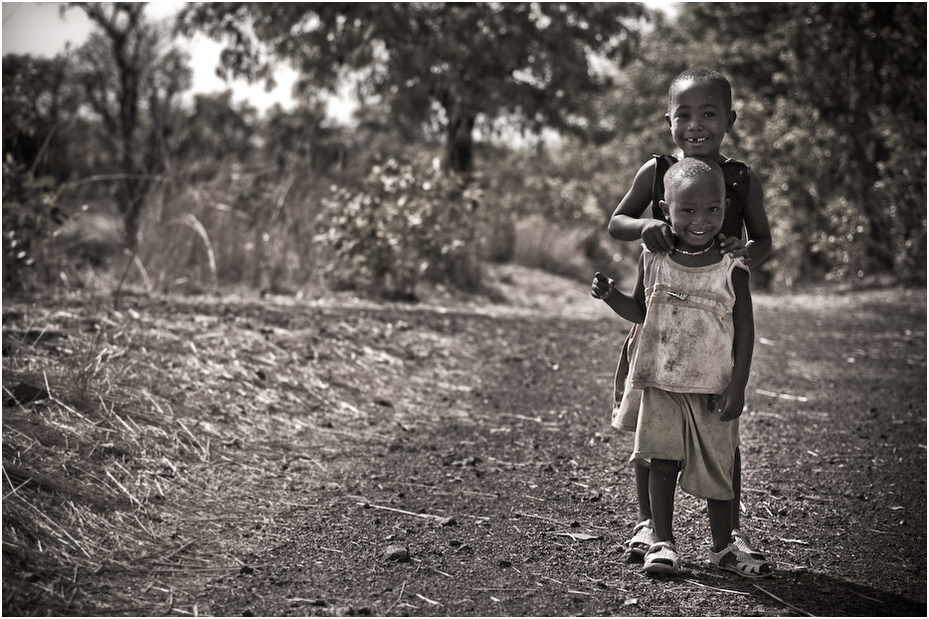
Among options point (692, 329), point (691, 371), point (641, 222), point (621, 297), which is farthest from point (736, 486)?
point (641, 222)

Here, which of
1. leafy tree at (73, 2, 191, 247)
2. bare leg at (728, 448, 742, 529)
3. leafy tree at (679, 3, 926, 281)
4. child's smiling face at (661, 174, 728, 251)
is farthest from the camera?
leafy tree at (679, 3, 926, 281)

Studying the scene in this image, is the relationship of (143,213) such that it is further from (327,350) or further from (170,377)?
(170,377)

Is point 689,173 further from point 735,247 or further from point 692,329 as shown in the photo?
point 692,329

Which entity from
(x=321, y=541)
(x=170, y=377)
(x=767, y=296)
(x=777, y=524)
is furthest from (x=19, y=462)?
(x=767, y=296)

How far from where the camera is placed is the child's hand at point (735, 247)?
2949 mm

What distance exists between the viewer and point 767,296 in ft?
40.4

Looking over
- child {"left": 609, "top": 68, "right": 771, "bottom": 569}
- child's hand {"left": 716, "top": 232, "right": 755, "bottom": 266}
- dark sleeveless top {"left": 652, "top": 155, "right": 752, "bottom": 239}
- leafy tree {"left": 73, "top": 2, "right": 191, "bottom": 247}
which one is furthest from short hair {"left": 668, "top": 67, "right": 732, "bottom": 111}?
leafy tree {"left": 73, "top": 2, "right": 191, "bottom": 247}

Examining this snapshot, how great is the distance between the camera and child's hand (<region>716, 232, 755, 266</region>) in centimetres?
295

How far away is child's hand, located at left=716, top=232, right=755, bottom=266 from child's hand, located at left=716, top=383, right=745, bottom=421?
44cm

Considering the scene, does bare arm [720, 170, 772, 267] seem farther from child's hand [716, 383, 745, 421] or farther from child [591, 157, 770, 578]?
child's hand [716, 383, 745, 421]

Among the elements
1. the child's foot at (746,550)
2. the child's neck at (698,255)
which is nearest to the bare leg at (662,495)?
the child's foot at (746,550)

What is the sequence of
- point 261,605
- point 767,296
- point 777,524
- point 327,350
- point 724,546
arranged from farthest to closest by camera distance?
point 767,296, point 327,350, point 777,524, point 724,546, point 261,605

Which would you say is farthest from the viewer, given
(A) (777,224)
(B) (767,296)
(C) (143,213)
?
(A) (777,224)

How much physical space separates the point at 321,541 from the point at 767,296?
33.9 ft
